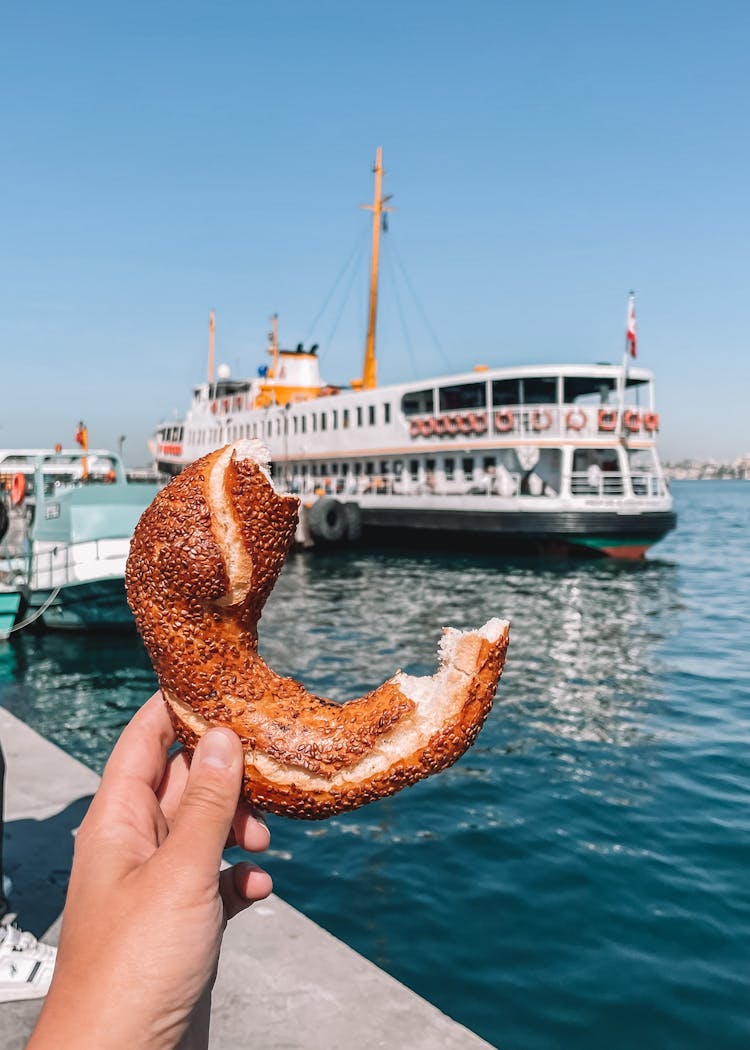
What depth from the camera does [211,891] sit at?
1.69 meters

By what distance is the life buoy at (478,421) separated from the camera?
30484mm

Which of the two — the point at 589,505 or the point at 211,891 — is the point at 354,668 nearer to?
the point at 211,891

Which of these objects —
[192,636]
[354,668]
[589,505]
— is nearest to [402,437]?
[589,505]

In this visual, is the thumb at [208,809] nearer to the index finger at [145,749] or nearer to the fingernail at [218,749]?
the fingernail at [218,749]

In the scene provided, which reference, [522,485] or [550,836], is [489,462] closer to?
[522,485]

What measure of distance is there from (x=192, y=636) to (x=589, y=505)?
26.7 m

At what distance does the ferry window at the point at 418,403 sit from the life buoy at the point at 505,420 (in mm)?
4110

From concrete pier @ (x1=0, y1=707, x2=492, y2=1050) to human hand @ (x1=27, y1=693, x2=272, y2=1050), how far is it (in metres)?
1.46

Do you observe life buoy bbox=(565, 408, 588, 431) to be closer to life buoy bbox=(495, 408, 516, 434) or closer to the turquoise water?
life buoy bbox=(495, 408, 516, 434)

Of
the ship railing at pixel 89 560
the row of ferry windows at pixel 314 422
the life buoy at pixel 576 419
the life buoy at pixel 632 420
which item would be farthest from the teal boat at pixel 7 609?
the life buoy at pixel 632 420

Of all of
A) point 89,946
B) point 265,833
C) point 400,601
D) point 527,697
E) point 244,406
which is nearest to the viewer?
point 89,946

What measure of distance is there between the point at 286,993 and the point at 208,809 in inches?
81.6

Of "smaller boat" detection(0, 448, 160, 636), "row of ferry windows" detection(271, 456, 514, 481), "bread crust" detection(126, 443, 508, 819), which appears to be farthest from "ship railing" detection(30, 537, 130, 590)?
"row of ferry windows" detection(271, 456, 514, 481)

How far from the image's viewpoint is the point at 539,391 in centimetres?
3166
